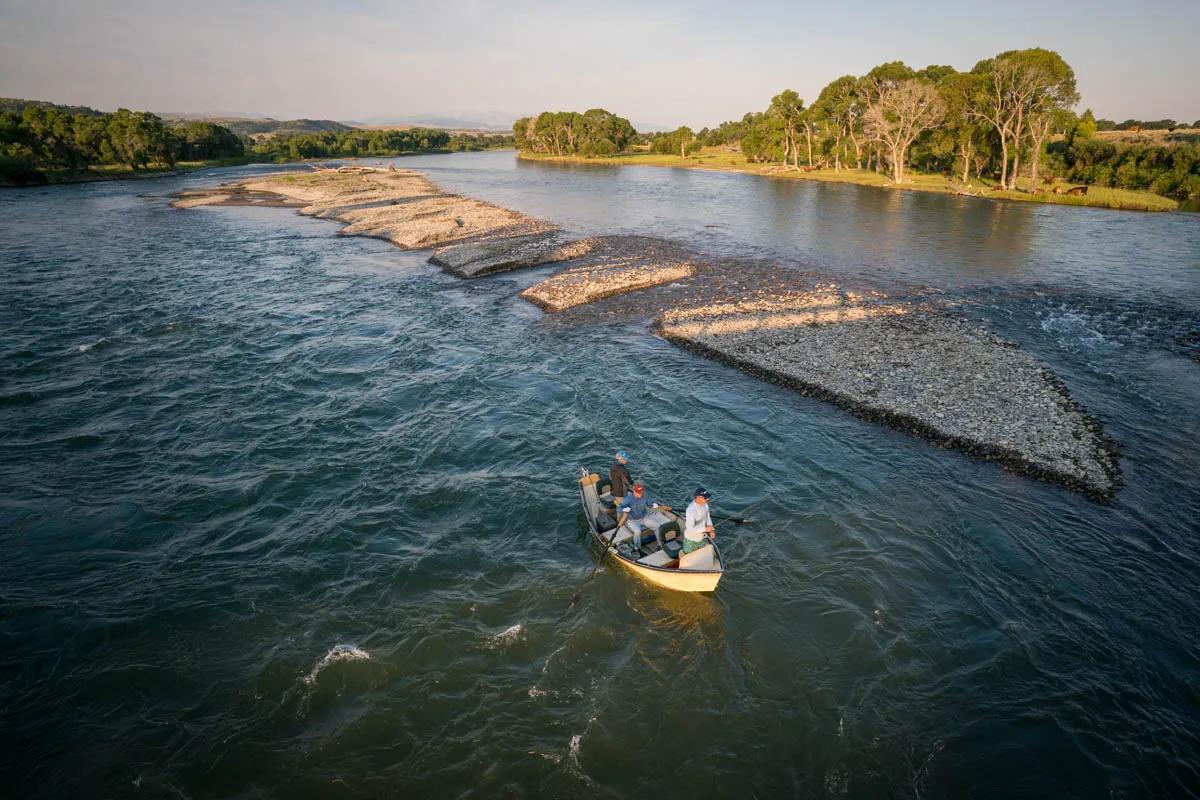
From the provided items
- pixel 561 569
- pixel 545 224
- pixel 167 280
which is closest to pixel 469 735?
pixel 561 569

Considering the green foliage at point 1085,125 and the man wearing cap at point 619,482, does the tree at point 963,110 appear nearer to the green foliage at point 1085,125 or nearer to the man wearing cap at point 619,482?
the green foliage at point 1085,125

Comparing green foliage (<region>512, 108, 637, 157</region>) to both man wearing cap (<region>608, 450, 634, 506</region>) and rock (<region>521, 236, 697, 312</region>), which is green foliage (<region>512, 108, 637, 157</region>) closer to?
rock (<region>521, 236, 697, 312</region>)

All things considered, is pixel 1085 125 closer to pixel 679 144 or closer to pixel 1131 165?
pixel 1131 165

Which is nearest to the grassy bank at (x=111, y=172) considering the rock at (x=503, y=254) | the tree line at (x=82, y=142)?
the tree line at (x=82, y=142)

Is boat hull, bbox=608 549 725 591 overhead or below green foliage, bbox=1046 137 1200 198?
below

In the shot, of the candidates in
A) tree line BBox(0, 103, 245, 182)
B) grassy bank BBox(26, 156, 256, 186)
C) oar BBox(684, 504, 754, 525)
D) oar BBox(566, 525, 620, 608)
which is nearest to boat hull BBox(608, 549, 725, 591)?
oar BBox(566, 525, 620, 608)

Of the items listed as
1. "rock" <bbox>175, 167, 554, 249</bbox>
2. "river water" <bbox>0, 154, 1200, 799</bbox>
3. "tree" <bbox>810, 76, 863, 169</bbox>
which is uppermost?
"tree" <bbox>810, 76, 863, 169</bbox>

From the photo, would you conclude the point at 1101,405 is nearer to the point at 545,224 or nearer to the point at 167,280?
the point at 545,224
